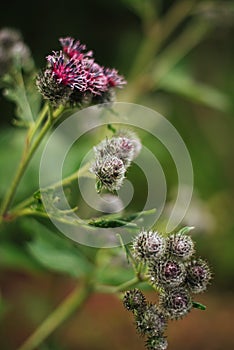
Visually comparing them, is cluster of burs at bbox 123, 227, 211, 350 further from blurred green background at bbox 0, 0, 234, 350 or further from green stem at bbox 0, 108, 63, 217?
blurred green background at bbox 0, 0, 234, 350

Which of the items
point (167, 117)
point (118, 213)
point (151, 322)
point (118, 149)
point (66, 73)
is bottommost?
point (151, 322)

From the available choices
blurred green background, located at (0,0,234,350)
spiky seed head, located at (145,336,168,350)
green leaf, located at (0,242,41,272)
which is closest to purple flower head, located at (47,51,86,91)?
spiky seed head, located at (145,336,168,350)

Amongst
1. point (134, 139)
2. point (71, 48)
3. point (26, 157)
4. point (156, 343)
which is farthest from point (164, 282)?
point (71, 48)

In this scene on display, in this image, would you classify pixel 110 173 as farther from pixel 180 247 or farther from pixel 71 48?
pixel 71 48

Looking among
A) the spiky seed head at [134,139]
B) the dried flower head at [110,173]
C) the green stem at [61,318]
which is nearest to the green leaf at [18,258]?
the green stem at [61,318]

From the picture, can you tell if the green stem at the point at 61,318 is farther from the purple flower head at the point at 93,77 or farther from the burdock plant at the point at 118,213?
the purple flower head at the point at 93,77
